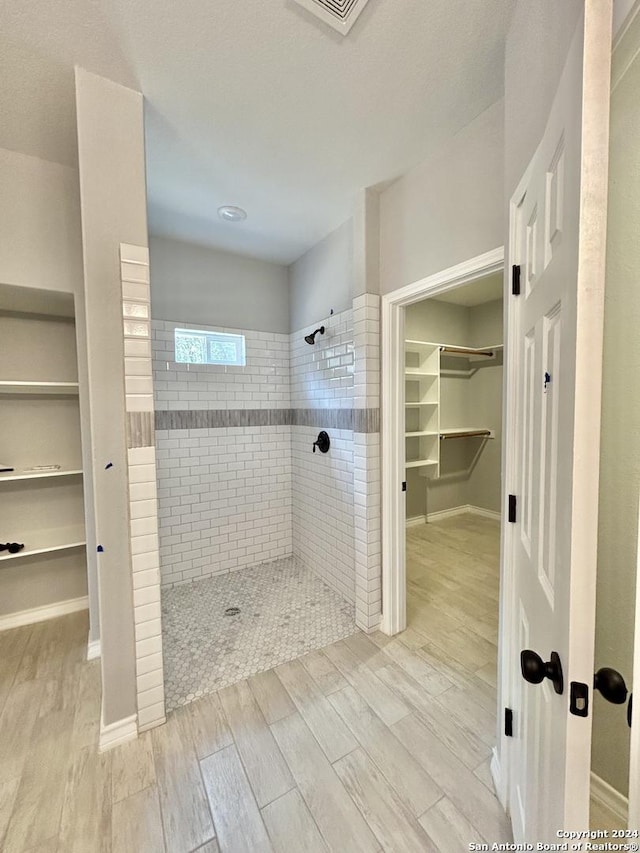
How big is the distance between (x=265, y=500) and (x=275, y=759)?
198cm

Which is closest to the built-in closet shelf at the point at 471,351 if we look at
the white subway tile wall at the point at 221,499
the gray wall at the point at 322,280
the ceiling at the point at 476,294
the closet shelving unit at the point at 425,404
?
the closet shelving unit at the point at 425,404

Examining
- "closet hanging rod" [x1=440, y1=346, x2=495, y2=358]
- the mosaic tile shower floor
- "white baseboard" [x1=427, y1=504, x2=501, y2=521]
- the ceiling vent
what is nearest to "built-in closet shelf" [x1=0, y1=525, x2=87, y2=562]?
the mosaic tile shower floor

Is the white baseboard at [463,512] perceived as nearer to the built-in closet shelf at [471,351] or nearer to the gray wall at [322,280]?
the built-in closet shelf at [471,351]

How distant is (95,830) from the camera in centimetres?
119

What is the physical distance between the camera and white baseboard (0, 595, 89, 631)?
7.48 ft

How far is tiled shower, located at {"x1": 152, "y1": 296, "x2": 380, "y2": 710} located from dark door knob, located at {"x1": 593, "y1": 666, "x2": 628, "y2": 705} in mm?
1655

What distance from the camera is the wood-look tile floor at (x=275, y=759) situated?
1.18m

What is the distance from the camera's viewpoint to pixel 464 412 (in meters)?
4.70

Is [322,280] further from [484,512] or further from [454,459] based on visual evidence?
[484,512]

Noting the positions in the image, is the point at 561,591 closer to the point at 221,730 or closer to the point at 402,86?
the point at 221,730

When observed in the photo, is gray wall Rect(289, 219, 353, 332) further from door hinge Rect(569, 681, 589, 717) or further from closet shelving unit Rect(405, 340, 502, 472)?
door hinge Rect(569, 681, 589, 717)

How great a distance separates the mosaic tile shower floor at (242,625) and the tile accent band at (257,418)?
133 centimetres

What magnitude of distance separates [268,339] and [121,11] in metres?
2.14

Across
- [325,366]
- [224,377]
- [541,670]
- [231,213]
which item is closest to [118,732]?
[541,670]
